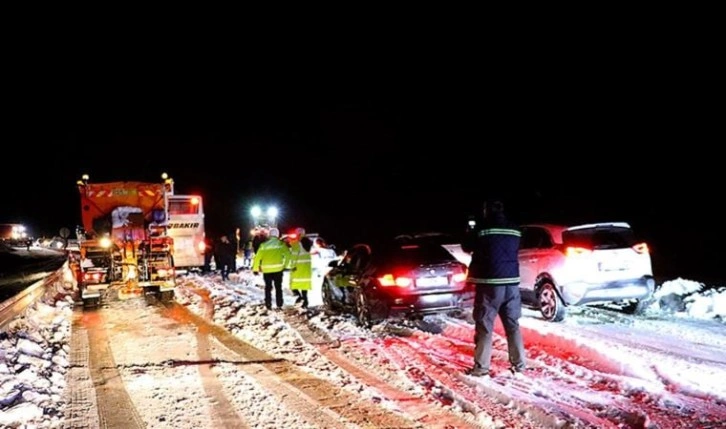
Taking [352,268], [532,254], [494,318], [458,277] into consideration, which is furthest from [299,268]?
[494,318]

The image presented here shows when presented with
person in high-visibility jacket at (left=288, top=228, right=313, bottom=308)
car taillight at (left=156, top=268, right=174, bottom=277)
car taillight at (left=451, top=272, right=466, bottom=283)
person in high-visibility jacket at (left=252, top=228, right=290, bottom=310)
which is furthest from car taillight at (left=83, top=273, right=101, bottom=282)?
car taillight at (left=451, top=272, right=466, bottom=283)

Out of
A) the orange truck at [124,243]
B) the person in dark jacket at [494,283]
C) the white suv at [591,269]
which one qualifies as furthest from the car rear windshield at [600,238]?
the orange truck at [124,243]

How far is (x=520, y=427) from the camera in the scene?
17.7 ft

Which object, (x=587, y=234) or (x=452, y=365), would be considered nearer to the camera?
(x=452, y=365)

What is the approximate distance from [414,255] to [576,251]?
8.26 ft

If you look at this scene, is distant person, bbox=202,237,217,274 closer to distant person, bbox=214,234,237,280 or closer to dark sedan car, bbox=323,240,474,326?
distant person, bbox=214,234,237,280

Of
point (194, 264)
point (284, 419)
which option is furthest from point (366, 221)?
point (284, 419)

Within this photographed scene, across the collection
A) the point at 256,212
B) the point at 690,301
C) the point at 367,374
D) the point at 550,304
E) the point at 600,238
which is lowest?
the point at 367,374

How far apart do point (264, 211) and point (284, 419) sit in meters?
22.5

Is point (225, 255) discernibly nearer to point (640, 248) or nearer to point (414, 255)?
point (414, 255)

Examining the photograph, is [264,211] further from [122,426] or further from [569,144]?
[569,144]

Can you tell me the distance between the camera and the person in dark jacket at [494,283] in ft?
23.0

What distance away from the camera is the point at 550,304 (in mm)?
10555

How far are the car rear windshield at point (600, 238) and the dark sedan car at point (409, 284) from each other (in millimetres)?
1831
